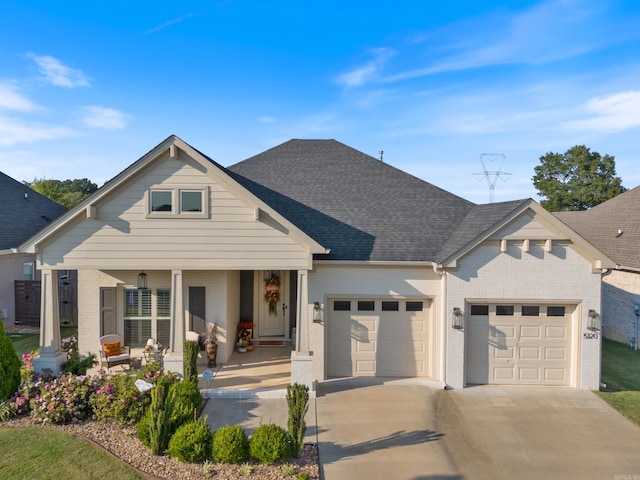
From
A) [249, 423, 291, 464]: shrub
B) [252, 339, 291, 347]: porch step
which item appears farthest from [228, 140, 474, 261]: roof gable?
[249, 423, 291, 464]: shrub

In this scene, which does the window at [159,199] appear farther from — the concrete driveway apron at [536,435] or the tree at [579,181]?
the tree at [579,181]

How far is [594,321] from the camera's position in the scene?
34.9 ft

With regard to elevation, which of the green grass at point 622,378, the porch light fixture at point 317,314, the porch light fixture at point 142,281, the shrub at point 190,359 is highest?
the porch light fixture at point 142,281

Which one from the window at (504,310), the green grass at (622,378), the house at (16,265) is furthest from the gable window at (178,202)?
the green grass at (622,378)

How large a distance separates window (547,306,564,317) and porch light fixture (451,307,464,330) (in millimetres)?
2626

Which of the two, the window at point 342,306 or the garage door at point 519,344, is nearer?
the garage door at point 519,344

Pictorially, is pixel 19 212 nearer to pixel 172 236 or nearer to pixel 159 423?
pixel 172 236

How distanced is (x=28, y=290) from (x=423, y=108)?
20388 millimetres

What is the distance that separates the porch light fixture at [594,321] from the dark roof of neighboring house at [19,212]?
2243cm

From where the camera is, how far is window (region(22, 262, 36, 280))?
730 inches

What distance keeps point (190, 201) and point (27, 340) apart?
34.4 ft

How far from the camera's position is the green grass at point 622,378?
31.7 ft

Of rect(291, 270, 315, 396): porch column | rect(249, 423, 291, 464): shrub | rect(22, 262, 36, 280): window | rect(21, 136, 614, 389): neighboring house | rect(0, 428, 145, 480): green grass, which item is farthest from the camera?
rect(22, 262, 36, 280): window

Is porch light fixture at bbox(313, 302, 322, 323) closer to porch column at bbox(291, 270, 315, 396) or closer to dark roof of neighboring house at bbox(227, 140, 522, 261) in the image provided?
porch column at bbox(291, 270, 315, 396)
